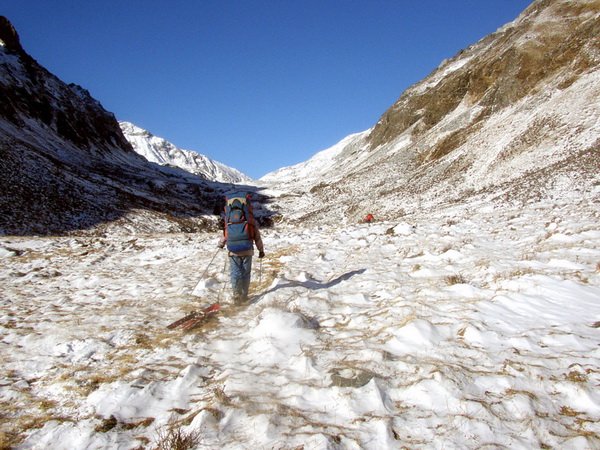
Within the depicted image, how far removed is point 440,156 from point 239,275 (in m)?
35.9

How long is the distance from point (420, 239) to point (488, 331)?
6445 mm

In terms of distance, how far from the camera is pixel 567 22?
4181 centimetres

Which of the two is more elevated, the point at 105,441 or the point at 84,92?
the point at 84,92

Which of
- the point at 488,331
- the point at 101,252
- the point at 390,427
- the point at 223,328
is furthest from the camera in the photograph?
the point at 101,252

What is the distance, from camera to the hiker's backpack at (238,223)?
6.98 meters

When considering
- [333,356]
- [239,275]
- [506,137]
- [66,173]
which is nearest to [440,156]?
[506,137]

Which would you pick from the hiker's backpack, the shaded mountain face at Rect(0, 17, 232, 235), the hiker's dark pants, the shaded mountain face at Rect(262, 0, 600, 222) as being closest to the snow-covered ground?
the hiker's dark pants

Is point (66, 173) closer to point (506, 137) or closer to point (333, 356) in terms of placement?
point (333, 356)

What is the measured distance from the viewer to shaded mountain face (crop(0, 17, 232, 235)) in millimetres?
22953

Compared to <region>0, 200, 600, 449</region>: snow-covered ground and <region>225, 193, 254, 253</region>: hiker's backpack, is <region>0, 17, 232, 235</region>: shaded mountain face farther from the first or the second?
<region>225, 193, 254, 253</region>: hiker's backpack

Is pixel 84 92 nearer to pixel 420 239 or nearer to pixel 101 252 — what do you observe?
pixel 101 252

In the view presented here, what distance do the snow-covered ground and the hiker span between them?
470mm

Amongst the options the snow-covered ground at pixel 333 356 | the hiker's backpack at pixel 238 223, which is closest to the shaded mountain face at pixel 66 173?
the snow-covered ground at pixel 333 356

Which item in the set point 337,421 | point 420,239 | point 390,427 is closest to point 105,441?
point 337,421
